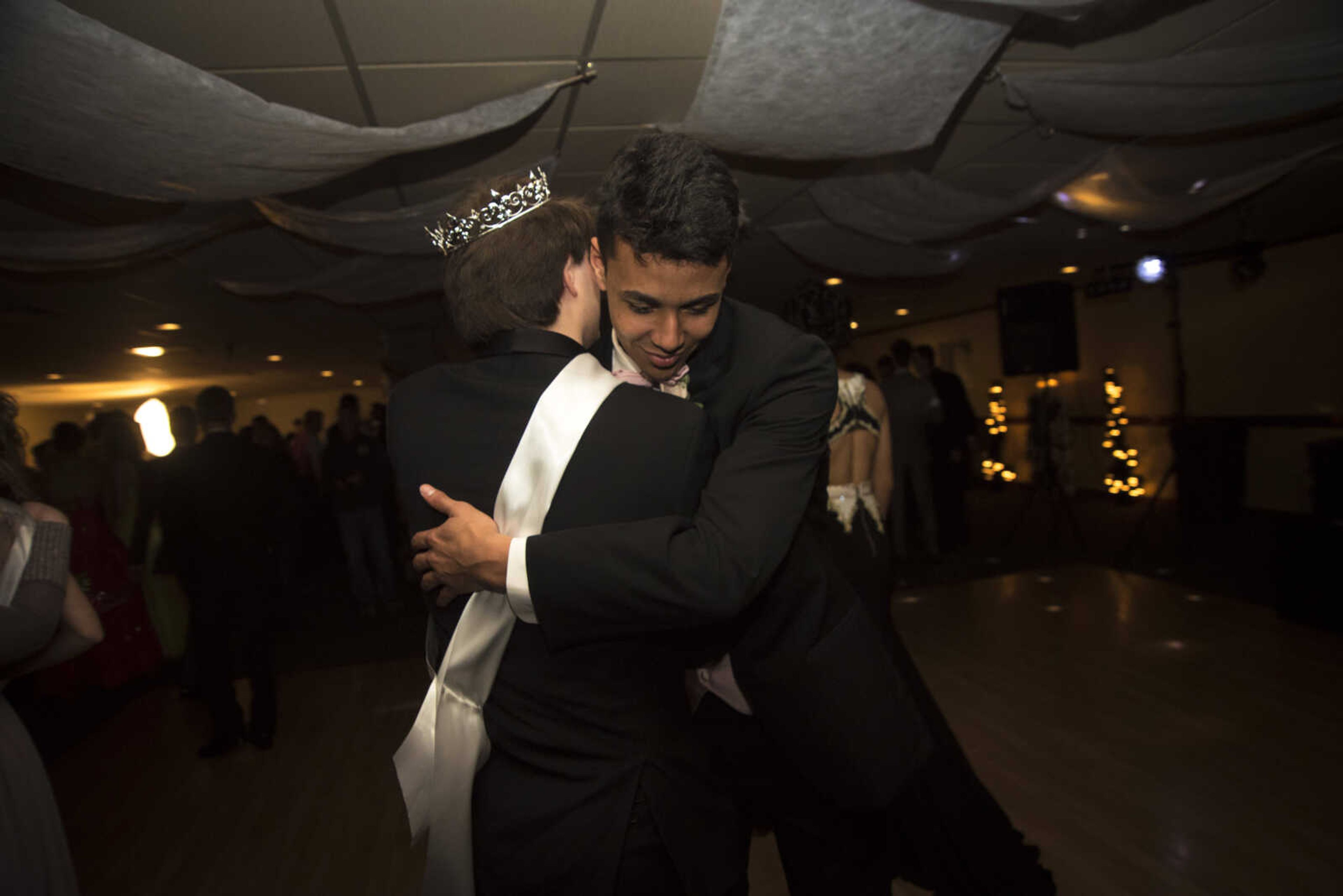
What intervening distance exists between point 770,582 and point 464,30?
234 centimetres

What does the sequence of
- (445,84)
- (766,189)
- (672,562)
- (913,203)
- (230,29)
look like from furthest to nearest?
(766,189), (913,203), (445,84), (230,29), (672,562)

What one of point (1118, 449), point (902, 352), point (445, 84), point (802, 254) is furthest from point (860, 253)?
point (1118, 449)

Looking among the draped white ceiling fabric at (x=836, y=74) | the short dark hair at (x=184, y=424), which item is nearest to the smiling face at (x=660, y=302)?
the draped white ceiling fabric at (x=836, y=74)

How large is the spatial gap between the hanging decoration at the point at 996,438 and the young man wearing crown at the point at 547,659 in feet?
36.9

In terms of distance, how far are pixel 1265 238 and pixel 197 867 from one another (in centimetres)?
999

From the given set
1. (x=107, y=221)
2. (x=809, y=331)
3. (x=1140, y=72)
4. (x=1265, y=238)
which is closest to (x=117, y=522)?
(x=107, y=221)

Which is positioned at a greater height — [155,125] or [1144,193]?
[155,125]

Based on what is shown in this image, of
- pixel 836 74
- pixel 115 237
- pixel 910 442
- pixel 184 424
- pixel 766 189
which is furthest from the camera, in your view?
pixel 910 442

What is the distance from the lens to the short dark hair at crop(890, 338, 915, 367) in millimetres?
5523

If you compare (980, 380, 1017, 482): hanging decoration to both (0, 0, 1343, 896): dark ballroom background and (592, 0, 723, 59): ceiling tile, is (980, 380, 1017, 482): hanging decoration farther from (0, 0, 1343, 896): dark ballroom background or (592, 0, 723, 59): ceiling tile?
(592, 0, 723, 59): ceiling tile

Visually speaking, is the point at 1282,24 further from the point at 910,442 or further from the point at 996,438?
the point at 996,438

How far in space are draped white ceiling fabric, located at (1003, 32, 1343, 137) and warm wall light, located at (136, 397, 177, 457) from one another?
833 centimetres

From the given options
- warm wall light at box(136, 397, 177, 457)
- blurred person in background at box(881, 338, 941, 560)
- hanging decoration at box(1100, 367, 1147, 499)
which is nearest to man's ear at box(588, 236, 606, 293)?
blurred person in background at box(881, 338, 941, 560)

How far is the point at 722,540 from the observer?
3.02ft
